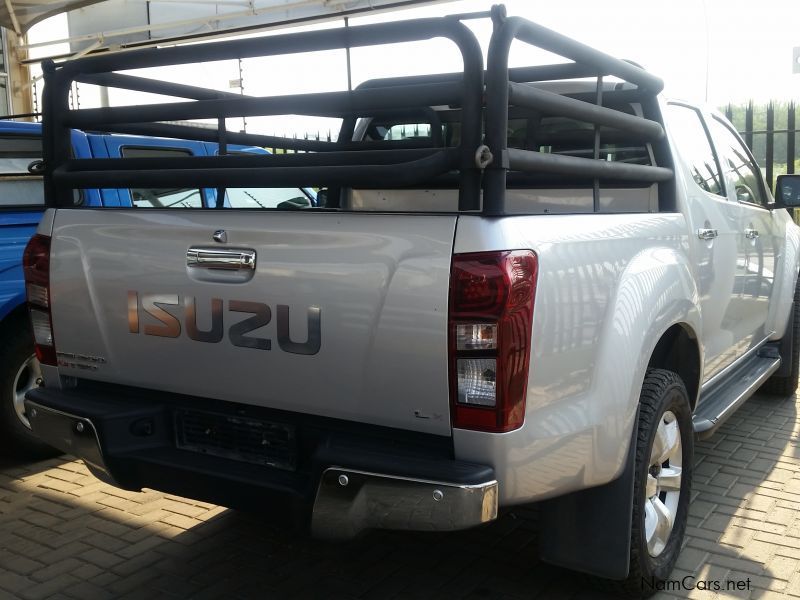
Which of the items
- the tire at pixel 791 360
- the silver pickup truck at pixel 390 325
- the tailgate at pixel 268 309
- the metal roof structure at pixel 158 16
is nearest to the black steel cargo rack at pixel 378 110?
the silver pickup truck at pixel 390 325

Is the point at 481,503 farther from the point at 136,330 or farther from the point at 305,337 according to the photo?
the point at 136,330

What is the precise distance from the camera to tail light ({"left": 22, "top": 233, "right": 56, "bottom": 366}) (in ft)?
10.1

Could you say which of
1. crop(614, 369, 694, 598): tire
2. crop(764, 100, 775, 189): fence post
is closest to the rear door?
crop(614, 369, 694, 598): tire

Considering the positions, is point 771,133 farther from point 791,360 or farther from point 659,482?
point 659,482

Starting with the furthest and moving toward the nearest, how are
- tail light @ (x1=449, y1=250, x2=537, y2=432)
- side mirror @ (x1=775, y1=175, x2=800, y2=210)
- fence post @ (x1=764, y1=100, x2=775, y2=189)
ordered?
fence post @ (x1=764, y1=100, x2=775, y2=189) → side mirror @ (x1=775, y1=175, x2=800, y2=210) → tail light @ (x1=449, y1=250, x2=537, y2=432)

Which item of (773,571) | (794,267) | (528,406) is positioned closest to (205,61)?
(528,406)

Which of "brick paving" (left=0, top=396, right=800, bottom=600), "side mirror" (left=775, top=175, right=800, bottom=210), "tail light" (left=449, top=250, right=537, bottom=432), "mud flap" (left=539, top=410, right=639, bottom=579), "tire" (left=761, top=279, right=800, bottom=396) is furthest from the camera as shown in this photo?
"tire" (left=761, top=279, right=800, bottom=396)

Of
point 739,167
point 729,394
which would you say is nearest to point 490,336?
point 729,394

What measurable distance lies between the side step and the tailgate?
1.75 meters

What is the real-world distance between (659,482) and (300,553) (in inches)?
59.1

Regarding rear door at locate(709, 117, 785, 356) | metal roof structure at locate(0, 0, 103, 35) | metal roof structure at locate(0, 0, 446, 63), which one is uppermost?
metal roof structure at locate(0, 0, 103, 35)

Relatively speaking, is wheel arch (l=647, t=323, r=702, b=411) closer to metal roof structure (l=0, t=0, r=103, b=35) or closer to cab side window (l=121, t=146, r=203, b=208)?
cab side window (l=121, t=146, r=203, b=208)

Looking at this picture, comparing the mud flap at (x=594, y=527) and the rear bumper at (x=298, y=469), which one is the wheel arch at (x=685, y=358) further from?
the rear bumper at (x=298, y=469)

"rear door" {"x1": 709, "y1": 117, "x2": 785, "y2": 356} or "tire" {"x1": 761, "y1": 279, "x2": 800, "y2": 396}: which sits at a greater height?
"rear door" {"x1": 709, "y1": 117, "x2": 785, "y2": 356}
